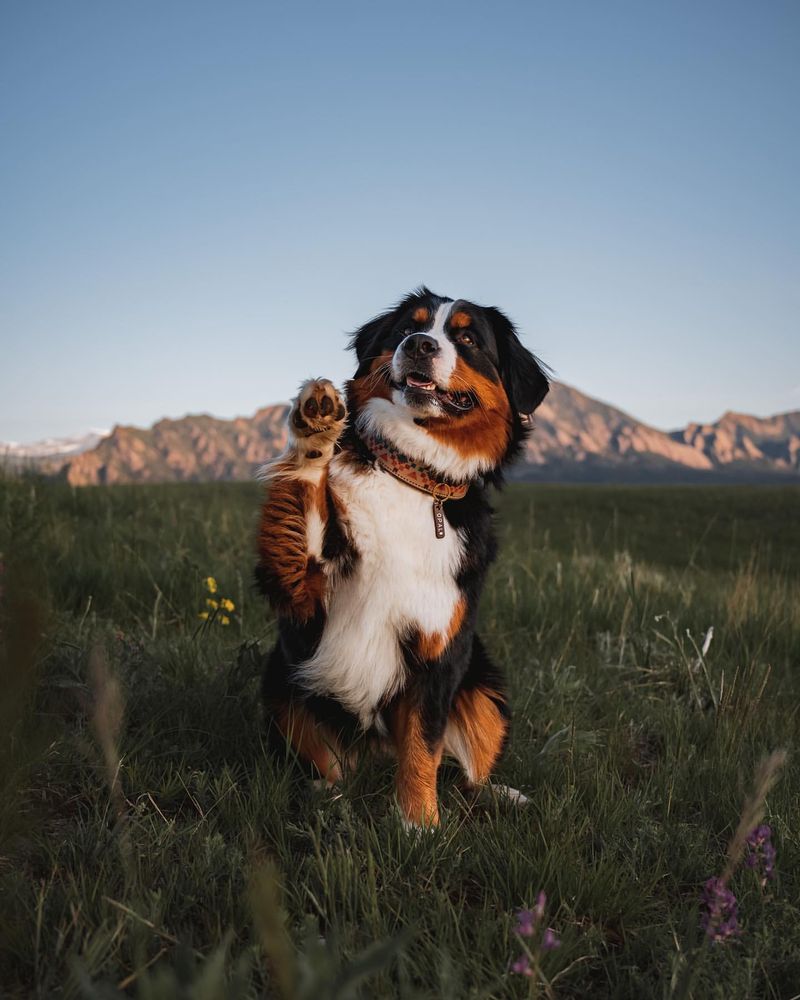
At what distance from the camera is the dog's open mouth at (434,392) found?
298cm

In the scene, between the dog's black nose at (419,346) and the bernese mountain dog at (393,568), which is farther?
the dog's black nose at (419,346)

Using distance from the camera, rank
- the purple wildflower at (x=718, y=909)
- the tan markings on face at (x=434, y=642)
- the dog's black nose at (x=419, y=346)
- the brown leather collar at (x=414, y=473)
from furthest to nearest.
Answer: the dog's black nose at (x=419, y=346) < the brown leather collar at (x=414, y=473) < the tan markings on face at (x=434, y=642) < the purple wildflower at (x=718, y=909)

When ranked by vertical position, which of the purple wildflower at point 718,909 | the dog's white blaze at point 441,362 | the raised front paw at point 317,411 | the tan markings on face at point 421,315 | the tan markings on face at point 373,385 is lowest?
the purple wildflower at point 718,909

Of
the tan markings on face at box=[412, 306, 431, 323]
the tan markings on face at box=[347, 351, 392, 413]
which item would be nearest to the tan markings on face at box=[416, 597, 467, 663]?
the tan markings on face at box=[347, 351, 392, 413]

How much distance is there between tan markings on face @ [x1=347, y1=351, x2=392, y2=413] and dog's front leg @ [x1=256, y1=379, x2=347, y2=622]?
2.09 ft

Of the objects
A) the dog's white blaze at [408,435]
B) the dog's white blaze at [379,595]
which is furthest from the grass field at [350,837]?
the dog's white blaze at [408,435]

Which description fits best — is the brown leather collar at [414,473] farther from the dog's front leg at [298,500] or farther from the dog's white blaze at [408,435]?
the dog's front leg at [298,500]

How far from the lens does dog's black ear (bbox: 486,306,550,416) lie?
10.8ft

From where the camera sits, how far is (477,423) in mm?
3111

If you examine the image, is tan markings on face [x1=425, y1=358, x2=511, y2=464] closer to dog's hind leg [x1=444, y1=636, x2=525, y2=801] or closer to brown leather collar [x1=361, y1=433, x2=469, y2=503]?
brown leather collar [x1=361, y1=433, x2=469, y2=503]

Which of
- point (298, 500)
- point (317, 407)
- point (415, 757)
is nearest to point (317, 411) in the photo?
point (317, 407)

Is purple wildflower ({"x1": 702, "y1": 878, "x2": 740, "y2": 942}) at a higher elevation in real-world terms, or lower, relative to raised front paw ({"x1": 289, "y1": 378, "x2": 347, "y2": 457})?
lower

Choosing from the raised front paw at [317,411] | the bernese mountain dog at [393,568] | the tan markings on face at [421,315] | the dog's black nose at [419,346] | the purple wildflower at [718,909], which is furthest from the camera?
the tan markings on face at [421,315]

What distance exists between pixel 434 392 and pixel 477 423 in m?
0.25
